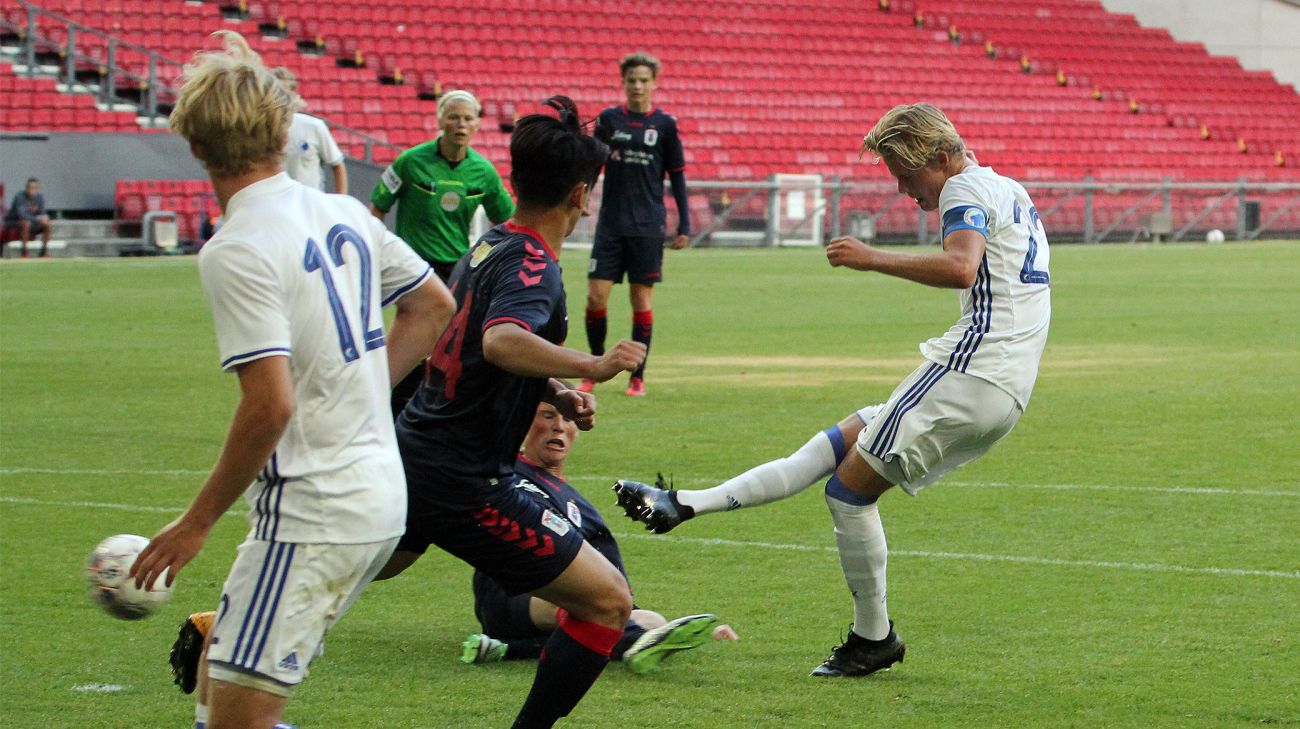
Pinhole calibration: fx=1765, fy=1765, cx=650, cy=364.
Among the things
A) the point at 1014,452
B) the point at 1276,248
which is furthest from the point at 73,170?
the point at 1276,248

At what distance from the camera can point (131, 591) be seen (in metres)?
3.91

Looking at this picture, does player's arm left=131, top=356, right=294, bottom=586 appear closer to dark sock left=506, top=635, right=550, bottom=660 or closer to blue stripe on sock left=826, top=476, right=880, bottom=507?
dark sock left=506, top=635, right=550, bottom=660

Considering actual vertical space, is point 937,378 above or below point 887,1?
below

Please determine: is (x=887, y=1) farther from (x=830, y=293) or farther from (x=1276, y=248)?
(x=830, y=293)

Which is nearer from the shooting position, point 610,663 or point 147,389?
point 610,663

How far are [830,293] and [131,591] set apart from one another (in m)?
18.9

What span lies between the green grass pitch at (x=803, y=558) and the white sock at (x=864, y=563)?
19 centimetres

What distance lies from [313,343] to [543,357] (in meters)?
0.80

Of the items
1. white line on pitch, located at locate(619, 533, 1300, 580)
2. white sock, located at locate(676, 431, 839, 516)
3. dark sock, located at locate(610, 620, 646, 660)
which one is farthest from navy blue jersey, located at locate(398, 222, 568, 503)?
white line on pitch, located at locate(619, 533, 1300, 580)

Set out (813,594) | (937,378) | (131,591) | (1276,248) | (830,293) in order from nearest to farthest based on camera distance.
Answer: (131,591)
(937,378)
(813,594)
(830,293)
(1276,248)

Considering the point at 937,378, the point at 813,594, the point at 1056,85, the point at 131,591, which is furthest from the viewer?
the point at 1056,85

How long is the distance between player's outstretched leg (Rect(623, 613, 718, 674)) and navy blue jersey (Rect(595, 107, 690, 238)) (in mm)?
7494

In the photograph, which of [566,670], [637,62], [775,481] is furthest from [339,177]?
[566,670]

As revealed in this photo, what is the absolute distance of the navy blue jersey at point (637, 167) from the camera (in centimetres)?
1266
